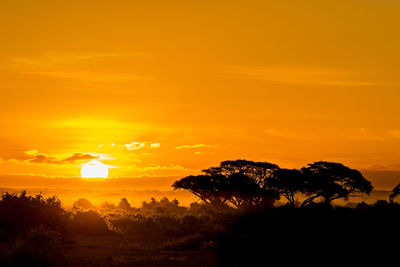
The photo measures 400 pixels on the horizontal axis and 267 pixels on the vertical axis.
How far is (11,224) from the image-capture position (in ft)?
169

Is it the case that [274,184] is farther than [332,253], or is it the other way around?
[274,184]

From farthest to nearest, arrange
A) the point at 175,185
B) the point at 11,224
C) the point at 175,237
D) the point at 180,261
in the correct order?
1. the point at 175,185
2. the point at 175,237
3. the point at 11,224
4. the point at 180,261

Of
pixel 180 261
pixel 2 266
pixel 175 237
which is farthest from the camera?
pixel 175 237

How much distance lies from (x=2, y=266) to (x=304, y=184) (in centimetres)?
6950

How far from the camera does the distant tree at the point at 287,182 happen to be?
95375mm

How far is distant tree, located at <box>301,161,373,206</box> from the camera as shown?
9431 cm

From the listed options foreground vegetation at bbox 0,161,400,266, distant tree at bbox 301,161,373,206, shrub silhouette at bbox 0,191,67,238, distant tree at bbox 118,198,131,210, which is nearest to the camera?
foreground vegetation at bbox 0,161,400,266

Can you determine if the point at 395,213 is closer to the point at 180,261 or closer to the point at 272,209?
the point at 272,209

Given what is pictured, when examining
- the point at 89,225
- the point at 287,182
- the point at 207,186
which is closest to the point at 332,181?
the point at 287,182

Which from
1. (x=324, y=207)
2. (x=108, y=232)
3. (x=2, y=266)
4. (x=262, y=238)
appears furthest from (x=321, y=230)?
(x=108, y=232)

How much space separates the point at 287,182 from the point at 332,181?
6.35m

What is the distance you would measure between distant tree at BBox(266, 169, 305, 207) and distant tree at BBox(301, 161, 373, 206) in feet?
2.58

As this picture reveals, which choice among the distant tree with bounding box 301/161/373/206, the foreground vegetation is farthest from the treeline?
the foreground vegetation

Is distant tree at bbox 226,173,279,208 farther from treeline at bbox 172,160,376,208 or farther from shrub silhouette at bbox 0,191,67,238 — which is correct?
shrub silhouette at bbox 0,191,67,238
